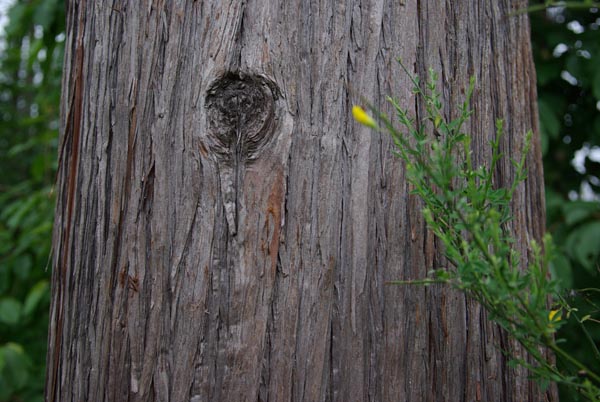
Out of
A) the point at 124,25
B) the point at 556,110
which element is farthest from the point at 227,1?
the point at 556,110

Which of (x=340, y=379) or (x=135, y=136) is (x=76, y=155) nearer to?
(x=135, y=136)

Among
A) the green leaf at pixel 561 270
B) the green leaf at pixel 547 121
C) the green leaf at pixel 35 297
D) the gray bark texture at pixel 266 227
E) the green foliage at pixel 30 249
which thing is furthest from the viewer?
the green leaf at pixel 35 297

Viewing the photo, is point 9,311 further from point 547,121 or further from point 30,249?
point 547,121

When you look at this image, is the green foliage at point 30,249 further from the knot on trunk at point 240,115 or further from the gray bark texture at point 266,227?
the knot on trunk at point 240,115

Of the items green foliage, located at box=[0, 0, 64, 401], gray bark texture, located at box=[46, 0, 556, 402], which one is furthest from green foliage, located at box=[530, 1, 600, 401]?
green foliage, located at box=[0, 0, 64, 401]

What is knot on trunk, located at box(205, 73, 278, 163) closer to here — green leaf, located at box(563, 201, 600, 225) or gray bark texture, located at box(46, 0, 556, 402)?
gray bark texture, located at box(46, 0, 556, 402)

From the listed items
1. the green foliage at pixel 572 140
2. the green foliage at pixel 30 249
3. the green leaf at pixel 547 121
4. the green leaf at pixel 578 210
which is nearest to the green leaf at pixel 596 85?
the green foliage at pixel 572 140

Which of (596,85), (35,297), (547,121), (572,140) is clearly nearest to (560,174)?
(572,140)
